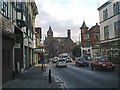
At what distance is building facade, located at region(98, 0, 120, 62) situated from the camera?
48338 millimetres

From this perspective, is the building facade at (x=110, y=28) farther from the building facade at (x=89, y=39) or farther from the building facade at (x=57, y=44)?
the building facade at (x=57, y=44)

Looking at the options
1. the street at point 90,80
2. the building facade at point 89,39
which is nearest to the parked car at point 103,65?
the street at point 90,80

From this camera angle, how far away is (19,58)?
31.1m

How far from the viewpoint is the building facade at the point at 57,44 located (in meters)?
147

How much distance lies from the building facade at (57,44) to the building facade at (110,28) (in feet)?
283

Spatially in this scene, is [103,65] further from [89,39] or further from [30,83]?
[89,39]

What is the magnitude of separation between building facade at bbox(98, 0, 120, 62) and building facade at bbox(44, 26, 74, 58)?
283ft

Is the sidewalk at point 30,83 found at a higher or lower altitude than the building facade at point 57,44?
lower

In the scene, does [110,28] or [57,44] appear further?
[57,44]

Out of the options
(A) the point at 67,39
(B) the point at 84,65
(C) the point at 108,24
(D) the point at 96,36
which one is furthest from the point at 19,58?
(A) the point at 67,39

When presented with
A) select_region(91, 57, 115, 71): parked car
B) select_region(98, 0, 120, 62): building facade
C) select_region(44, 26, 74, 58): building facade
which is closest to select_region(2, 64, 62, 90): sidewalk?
select_region(91, 57, 115, 71): parked car

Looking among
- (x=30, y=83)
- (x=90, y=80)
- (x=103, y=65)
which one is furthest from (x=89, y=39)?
(x=30, y=83)

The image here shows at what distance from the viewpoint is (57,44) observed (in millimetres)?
159000

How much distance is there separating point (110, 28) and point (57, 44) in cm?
10756
